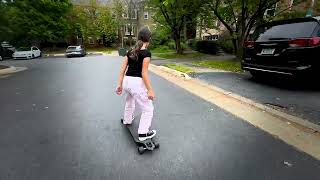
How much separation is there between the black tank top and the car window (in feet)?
17.2

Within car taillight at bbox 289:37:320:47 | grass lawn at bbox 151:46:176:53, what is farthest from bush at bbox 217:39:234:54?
car taillight at bbox 289:37:320:47

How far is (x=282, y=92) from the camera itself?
7.83m

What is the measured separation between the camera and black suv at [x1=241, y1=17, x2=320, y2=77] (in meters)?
7.56

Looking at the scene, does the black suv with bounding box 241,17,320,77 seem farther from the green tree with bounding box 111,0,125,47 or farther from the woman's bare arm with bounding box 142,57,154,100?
the green tree with bounding box 111,0,125,47

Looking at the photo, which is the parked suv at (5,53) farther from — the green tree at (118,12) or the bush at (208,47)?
the green tree at (118,12)

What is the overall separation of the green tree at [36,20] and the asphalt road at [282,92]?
34741 mm

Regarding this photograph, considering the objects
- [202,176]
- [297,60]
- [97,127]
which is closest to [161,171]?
[202,176]

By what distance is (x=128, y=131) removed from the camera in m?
4.93

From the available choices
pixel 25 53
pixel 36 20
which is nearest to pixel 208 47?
pixel 25 53

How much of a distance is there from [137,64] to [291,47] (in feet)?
17.1

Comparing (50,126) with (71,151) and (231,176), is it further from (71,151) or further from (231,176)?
(231,176)

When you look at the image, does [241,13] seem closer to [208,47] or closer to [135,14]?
[208,47]

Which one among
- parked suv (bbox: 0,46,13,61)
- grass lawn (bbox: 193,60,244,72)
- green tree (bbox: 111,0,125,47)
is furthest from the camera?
green tree (bbox: 111,0,125,47)

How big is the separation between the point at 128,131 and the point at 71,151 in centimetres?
113
